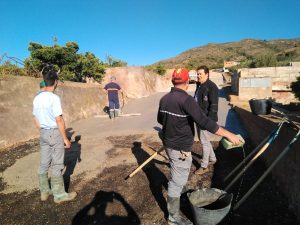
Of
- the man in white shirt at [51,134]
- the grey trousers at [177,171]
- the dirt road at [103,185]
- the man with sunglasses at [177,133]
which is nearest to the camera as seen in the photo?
the man with sunglasses at [177,133]

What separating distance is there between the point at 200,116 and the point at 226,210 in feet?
3.74

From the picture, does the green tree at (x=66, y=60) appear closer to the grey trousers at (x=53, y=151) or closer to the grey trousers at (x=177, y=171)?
the grey trousers at (x=53, y=151)

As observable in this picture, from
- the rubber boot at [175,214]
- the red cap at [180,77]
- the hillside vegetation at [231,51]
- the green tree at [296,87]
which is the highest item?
the hillside vegetation at [231,51]

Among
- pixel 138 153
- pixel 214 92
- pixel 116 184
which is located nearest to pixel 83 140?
pixel 138 153

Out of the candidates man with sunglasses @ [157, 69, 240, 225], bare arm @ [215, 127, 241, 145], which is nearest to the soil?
man with sunglasses @ [157, 69, 240, 225]

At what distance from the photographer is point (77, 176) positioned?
5.18 metres

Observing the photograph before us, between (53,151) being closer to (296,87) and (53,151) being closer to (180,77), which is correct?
(180,77)

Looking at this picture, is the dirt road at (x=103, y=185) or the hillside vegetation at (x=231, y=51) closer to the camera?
the dirt road at (x=103, y=185)

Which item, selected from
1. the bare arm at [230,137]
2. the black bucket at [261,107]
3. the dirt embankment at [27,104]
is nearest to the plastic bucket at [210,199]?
the bare arm at [230,137]

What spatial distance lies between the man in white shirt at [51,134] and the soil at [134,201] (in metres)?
0.26

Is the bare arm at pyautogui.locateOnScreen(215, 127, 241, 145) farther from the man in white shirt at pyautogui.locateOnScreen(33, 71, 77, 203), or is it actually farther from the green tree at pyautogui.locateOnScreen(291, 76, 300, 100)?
the green tree at pyautogui.locateOnScreen(291, 76, 300, 100)

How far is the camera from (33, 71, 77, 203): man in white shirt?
3908mm

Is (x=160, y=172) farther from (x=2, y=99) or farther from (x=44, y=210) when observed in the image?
(x=2, y=99)

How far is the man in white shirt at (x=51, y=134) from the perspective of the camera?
391cm
